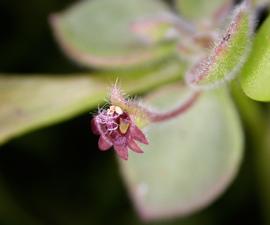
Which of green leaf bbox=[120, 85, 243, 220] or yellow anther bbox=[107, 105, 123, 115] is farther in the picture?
green leaf bbox=[120, 85, 243, 220]

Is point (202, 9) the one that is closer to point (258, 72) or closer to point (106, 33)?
point (106, 33)

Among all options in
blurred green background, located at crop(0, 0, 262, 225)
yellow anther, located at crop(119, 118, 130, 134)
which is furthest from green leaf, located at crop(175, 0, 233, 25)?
yellow anther, located at crop(119, 118, 130, 134)

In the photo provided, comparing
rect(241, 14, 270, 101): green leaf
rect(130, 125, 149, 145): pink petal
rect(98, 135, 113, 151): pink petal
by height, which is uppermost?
rect(98, 135, 113, 151): pink petal

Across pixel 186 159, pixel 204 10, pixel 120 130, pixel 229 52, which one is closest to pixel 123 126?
pixel 120 130

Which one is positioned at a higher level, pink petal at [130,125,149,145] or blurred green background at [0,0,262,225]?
blurred green background at [0,0,262,225]

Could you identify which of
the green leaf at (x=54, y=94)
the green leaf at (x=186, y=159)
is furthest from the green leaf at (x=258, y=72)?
the green leaf at (x=54, y=94)

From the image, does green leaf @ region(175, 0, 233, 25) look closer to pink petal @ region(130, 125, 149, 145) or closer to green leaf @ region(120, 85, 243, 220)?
green leaf @ region(120, 85, 243, 220)

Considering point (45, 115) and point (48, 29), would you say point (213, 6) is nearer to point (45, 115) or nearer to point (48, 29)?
point (45, 115)
